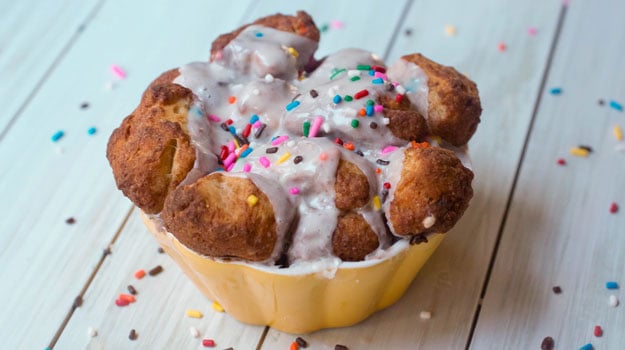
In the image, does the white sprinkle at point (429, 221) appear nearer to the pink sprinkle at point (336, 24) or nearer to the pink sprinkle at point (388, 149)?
the pink sprinkle at point (388, 149)

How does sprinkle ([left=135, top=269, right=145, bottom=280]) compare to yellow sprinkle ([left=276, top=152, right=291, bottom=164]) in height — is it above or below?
below

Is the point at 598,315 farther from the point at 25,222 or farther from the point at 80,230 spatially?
the point at 25,222

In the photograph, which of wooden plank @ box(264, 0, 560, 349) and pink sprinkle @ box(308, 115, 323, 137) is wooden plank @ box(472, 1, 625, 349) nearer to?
wooden plank @ box(264, 0, 560, 349)

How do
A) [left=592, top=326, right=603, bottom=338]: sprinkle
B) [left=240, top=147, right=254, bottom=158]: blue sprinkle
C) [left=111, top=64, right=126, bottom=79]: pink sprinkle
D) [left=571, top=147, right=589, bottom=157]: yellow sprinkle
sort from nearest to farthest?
[left=240, top=147, right=254, bottom=158]: blue sprinkle
[left=592, top=326, right=603, bottom=338]: sprinkle
[left=571, top=147, right=589, bottom=157]: yellow sprinkle
[left=111, top=64, right=126, bottom=79]: pink sprinkle

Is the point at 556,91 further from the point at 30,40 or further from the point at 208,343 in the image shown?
the point at 30,40

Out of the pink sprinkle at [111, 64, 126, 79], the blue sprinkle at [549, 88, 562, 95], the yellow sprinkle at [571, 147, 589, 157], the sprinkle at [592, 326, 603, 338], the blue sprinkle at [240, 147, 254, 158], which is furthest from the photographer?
the pink sprinkle at [111, 64, 126, 79]

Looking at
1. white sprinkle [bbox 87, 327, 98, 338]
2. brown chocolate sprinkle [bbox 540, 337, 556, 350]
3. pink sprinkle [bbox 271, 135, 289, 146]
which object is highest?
pink sprinkle [bbox 271, 135, 289, 146]

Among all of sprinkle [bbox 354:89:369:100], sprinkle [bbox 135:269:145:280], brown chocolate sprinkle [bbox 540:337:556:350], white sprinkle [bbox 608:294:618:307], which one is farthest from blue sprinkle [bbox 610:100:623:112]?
sprinkle [bbox 135:269:145:280]
